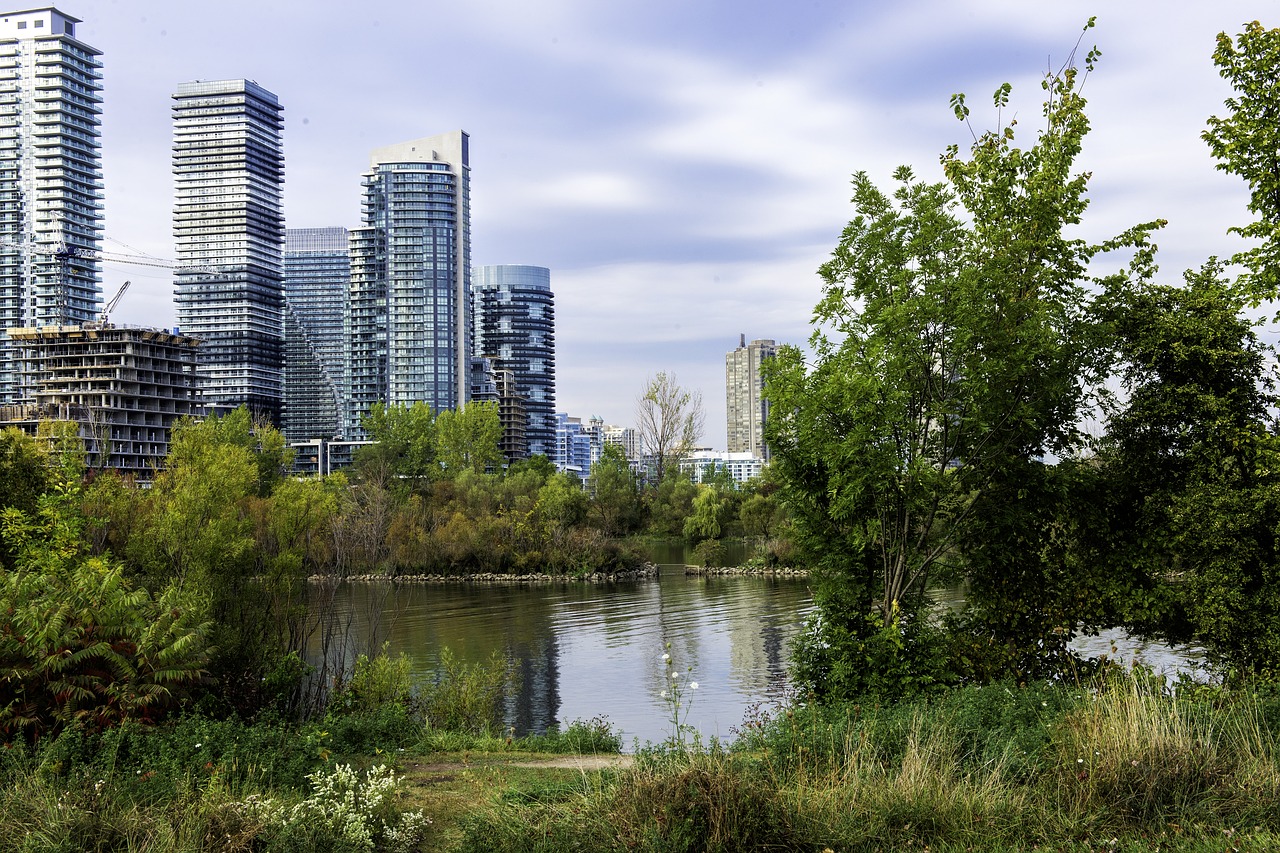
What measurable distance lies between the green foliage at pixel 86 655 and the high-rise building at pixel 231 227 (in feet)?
435

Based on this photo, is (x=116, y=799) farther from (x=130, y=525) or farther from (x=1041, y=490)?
(x=130, y=525)

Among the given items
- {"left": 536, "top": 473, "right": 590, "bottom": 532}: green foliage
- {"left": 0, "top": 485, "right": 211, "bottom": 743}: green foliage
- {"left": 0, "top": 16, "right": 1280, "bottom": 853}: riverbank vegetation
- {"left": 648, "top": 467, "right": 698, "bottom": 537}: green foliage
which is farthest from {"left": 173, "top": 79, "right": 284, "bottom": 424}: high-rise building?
{"left": 0, "top": 485, "right": 211, "bottom": 743}: green foliage

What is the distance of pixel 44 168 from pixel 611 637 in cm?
11763

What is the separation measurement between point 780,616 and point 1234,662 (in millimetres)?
18605

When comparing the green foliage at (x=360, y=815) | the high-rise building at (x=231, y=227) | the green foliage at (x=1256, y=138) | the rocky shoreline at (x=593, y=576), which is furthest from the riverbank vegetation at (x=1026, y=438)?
the high-rise building at (x=231, y=227)

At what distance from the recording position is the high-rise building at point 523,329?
486ft

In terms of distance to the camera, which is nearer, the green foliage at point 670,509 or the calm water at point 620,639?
the calm water at point 620,639

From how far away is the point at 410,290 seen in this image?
116 metres

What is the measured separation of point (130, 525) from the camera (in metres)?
24.5

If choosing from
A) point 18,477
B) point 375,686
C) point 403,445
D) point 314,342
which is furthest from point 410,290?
point 375,686

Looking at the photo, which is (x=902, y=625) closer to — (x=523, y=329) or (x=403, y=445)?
(x=403, y=445)

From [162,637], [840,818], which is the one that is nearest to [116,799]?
[162,637]

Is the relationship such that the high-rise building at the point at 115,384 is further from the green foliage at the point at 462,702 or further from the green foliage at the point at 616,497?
the green foliage at the point at 462,702

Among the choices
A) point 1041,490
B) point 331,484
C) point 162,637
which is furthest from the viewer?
point 331,484
